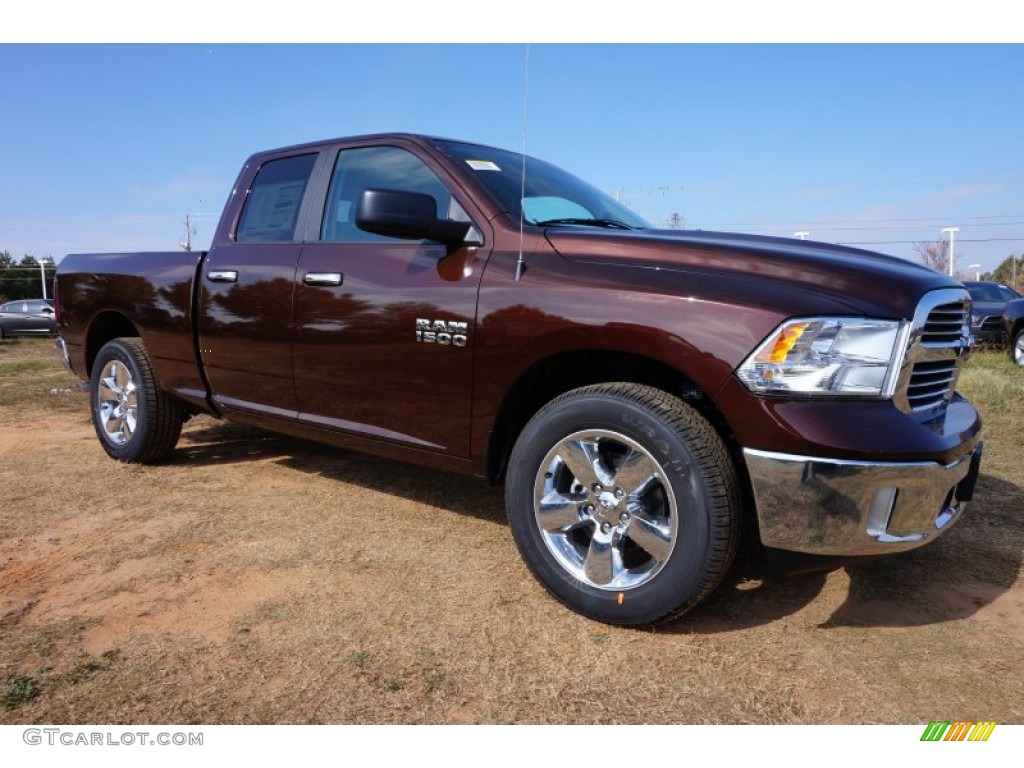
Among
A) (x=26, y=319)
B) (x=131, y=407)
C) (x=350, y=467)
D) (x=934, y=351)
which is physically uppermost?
(x=934, y=351)

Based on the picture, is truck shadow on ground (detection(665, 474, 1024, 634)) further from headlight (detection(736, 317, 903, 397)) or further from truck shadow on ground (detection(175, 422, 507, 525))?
truck shadow on ground (detection(175, 422, 507, 525))

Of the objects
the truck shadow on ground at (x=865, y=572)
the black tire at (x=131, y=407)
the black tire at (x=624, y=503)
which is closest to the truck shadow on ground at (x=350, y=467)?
the truck shadow on ground at (x=865, y=572)

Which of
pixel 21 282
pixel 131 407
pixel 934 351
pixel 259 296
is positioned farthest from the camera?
pixel 21 282

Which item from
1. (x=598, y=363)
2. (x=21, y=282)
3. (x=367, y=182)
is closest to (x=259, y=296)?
(x=367, y=182)

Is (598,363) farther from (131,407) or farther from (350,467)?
(131,407)

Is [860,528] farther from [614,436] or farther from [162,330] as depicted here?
[162,330]

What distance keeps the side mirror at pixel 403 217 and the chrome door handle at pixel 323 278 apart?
53 cm

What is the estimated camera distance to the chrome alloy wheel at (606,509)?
2559mm

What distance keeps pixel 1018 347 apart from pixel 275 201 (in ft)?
38.7

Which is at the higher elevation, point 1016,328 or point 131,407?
point 1016,328

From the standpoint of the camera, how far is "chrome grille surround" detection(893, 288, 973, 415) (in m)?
2.38

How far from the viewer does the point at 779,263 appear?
2.58m

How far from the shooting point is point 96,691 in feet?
7.16

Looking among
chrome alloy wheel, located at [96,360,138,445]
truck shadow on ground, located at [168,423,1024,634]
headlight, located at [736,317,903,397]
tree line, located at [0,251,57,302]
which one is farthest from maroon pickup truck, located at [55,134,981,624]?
tree line, located at [0,251,57,302]
